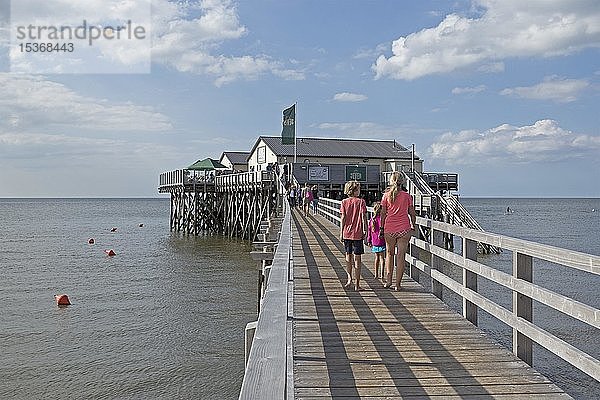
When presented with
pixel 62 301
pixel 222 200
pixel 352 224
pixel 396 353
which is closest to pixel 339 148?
pixel 222 200

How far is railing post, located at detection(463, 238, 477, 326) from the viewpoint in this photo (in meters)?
6.35

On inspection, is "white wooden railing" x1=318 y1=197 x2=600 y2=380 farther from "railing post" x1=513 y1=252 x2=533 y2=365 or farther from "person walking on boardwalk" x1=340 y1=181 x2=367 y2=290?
"person walking on boardwalk" x1=340 y1=181 x2=367 y2=290

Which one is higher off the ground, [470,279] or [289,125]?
[289,125]

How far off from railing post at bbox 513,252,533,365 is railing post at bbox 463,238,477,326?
1198 mm

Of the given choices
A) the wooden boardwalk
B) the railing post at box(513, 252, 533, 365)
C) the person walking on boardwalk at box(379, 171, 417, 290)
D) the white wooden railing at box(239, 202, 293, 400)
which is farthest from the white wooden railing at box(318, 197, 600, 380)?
the white wooden railing at box(239, 202, 293, 400)

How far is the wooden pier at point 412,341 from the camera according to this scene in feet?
11.1

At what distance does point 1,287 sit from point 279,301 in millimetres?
20566

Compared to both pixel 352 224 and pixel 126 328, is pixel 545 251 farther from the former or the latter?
pixel 126 328

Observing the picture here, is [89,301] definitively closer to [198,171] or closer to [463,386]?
[463,386]

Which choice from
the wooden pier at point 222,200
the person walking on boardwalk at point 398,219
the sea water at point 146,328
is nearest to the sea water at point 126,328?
the sea water at point 146,328

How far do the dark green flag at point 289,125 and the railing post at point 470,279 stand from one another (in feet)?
103

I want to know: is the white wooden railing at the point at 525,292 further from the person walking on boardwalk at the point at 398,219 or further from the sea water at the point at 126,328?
the sea water at the point at 126,328

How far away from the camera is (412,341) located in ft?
18.4

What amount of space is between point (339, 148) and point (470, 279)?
148 ft
